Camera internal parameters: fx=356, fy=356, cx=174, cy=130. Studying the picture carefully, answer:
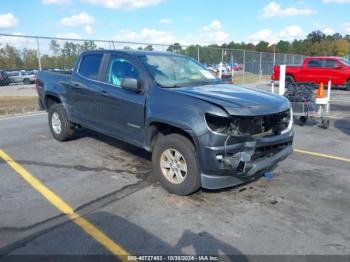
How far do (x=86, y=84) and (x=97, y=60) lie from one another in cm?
45

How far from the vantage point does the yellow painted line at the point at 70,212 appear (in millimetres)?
3378

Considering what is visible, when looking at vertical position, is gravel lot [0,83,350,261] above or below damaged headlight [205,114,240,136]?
below

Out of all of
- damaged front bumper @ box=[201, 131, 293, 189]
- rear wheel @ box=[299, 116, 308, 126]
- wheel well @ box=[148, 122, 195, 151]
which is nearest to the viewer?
damaged front bumper @ box=[201, 131, 293, 189]

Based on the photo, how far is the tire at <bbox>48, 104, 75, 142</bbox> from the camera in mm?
7008

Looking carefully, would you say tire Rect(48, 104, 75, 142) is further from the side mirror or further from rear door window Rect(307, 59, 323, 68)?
rear door window Rect(307, 59, 323, 68)

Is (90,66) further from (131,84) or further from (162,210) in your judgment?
(162,210)

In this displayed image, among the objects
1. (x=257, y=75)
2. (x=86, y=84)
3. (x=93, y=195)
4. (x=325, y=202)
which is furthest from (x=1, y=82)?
(x=325, y=202)

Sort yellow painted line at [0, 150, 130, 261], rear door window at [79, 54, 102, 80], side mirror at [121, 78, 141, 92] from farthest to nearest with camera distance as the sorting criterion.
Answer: rear door window at [79, 54, 102, 80], side mirror at [121, 78, 141, 92], yellow painted line at [0, 150, 130, 261]

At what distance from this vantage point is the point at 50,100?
7.56m

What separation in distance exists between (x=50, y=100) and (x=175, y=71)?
337cm

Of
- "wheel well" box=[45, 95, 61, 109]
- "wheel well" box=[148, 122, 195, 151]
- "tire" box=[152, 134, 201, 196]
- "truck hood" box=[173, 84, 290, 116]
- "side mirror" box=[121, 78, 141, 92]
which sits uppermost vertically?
"side mirror" box=[121, 78, 141, 92]

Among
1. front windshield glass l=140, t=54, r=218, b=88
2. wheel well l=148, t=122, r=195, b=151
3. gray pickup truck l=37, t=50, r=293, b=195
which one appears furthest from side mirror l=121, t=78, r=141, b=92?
wheel well l=148, t=122, r=195, b=151

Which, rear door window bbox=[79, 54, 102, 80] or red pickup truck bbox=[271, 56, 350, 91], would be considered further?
red pickup truck bbox=[271, 56, 350, 91]

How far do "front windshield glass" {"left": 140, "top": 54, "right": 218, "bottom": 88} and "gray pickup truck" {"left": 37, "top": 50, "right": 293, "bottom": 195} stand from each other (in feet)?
0.06
